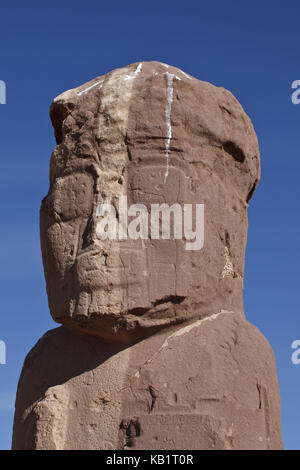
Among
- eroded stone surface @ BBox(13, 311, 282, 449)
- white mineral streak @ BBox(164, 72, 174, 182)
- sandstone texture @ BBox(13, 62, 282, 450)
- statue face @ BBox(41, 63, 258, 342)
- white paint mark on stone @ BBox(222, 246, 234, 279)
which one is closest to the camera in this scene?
eroded stone surface @ BBox(13, 311, 282, 449)

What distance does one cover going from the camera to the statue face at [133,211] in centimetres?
561

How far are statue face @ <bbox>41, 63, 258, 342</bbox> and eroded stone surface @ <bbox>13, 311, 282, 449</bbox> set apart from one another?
0.61 ft

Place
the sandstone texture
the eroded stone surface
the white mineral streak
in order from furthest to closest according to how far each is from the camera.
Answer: the white mineral streak → the sandstone texture → the eroded stone surface

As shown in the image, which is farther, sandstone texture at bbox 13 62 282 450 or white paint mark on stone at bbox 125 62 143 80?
white paint mark on stone at bbox 125 62 143 80

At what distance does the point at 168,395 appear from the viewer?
532 centimetres

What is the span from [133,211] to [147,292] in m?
0.58

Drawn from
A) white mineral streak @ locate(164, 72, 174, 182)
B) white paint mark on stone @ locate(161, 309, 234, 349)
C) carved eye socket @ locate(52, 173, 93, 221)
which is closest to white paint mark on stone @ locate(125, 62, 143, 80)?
white mineral streak @ locate(164, 72, 174, 182)

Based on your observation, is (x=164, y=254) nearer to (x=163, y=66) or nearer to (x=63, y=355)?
(x=63, y=355)

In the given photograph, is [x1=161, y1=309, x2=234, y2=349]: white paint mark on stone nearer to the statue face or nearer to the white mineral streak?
the statue face

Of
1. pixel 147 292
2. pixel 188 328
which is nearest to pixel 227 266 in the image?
pixel 188 328

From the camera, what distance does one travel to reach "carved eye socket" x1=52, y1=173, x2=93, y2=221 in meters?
5.94

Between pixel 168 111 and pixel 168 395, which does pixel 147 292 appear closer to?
pixel 168 395

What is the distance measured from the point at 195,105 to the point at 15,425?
108 inches
